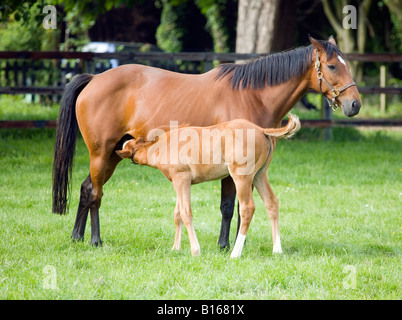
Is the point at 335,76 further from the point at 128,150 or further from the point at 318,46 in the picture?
the point at 128,150

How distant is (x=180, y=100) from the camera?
6.57 metres

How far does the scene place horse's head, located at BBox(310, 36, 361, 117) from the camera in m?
6.16

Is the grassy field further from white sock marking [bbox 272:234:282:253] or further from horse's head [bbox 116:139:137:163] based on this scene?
horse's head [bbox 116:139:137:163]

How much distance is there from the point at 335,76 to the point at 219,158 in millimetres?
1445

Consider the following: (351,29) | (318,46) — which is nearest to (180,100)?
(318,46)

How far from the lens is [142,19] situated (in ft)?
92.1

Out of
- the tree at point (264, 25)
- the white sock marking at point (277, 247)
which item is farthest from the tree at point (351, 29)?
the white sock marking at point (277, 247)

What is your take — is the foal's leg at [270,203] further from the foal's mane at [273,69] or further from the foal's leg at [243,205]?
the foal's mane at [273,69]

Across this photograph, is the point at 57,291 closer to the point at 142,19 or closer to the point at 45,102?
the point at 45,102

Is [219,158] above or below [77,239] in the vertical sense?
above

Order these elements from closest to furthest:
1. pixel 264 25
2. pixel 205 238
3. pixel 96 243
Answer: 1. pixel 96 243
2. pixel 205 238
3. pixel 264 25

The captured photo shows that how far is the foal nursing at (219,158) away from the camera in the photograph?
5.76 m
